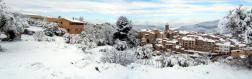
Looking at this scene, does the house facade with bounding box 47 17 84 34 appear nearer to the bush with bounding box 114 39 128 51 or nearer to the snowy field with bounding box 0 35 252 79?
the bush with bounding box 114 39 128 51

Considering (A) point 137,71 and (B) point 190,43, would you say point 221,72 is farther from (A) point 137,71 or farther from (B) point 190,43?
(B) point 190,43

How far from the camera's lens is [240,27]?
17.7 meters

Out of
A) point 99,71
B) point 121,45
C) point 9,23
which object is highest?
point 9,23

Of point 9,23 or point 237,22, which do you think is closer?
point 237,22

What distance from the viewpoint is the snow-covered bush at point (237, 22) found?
57.5ft

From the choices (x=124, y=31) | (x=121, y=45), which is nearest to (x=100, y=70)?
(x=121, y=45)

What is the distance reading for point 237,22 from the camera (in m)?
17.6

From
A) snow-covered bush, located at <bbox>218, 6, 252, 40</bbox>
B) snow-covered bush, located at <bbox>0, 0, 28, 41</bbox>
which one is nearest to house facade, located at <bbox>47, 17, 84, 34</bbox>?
snow-covered bush, located at <bbox>0, 0, 28, 41</bbox>

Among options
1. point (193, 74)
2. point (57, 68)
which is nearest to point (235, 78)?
point (193, 74)

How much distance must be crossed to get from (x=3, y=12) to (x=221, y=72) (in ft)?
46.2

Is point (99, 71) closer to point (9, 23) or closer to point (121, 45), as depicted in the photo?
point (9, 23)

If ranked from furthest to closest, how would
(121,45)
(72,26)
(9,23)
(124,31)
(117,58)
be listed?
(72,26)
(124,31)
(121,45)
(9,23)
(117,58)

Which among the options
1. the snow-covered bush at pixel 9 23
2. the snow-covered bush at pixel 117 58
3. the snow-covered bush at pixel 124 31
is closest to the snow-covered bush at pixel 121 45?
the snow-covered bush at pixel 124 31

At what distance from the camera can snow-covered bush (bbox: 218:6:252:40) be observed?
1752 centimetres
